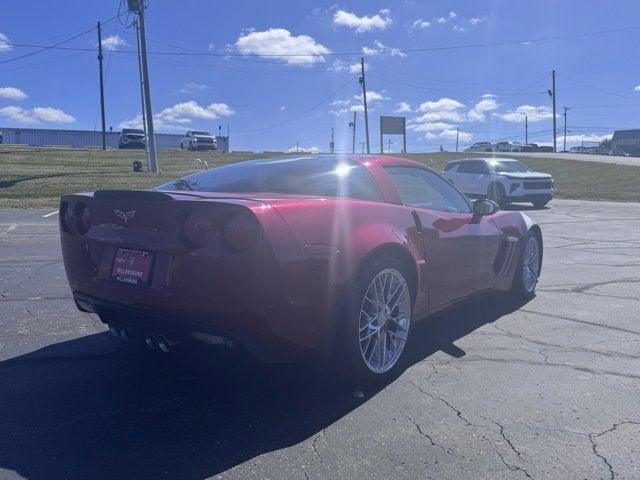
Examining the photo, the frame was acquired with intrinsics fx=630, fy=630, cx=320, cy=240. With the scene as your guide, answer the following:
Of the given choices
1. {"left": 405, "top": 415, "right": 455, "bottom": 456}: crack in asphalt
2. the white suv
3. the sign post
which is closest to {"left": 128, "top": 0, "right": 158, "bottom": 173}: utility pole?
the white suv

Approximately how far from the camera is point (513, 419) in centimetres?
336

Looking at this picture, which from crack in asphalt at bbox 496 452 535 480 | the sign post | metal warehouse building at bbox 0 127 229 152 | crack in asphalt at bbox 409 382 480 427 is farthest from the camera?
metal warehouse building at bbox 0 127 229 152

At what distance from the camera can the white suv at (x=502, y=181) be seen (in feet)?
60.8

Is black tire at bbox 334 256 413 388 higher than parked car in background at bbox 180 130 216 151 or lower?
lower

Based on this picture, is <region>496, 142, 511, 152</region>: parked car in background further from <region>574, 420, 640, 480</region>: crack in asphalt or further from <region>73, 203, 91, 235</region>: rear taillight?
<region>73, 203, 91, 235</region>: rear taillight

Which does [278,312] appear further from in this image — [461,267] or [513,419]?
[461,267]

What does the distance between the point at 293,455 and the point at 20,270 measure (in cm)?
567

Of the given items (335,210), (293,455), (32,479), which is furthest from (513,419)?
(32,479)

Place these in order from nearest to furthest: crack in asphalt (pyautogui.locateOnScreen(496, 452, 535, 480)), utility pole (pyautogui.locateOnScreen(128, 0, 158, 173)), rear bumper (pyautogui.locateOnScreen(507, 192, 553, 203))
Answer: crack in asphalt (pyautogui.locateOnScreen(496, 452, 535, 480))
rear bumper (pyautogui.locateOnScreen(507, 192, 553, 203))
utility pole (pyautogui.locateOnScreen(128, 0, 158, 173))

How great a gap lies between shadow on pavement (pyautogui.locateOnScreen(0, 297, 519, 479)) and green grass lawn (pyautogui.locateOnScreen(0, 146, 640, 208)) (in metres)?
13.9

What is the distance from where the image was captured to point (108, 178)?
77.4 feet

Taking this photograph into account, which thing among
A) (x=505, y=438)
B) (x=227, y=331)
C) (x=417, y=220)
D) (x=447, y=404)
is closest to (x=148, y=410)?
(x=227, y=331)

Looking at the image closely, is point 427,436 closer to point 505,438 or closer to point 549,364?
point 505,438

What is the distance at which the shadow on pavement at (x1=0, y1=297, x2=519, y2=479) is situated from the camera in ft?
9.53
